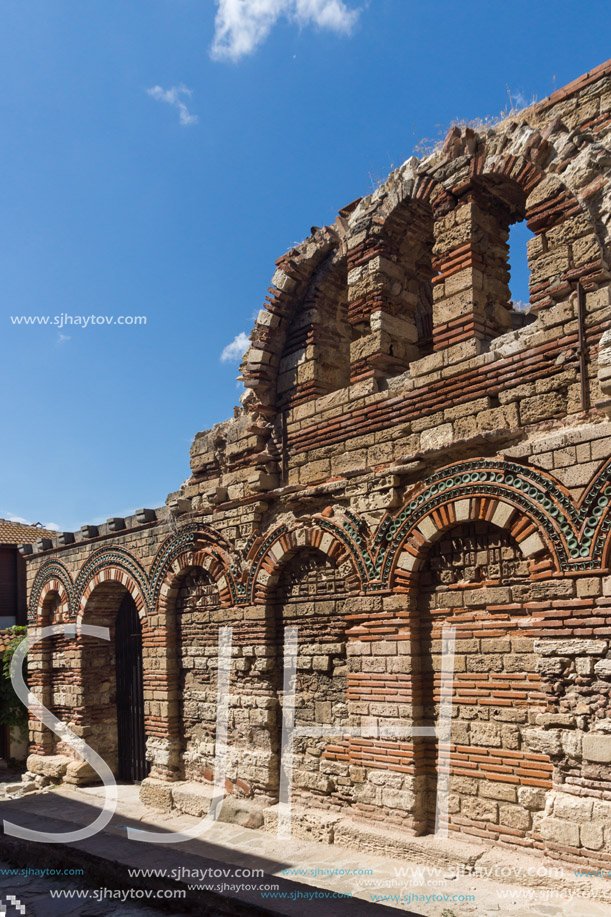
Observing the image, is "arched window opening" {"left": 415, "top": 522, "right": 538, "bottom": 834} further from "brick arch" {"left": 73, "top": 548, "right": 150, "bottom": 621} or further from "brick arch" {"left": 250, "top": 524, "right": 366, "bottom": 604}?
"brick arch" {"left": 73, "top": 548, "right": 150, "bottom": 621}

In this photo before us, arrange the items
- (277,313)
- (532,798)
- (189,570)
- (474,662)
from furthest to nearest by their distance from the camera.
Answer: (189,570) → (277,313) → (474,662) → (532,798)

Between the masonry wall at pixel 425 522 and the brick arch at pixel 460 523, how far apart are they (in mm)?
20

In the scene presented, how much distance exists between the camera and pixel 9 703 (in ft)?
39.4

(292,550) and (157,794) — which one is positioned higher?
(292,550)

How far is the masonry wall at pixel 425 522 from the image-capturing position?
5051mm

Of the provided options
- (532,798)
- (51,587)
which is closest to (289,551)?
(532,798)

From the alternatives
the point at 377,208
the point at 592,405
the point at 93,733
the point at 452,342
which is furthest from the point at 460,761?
the point at 93,733

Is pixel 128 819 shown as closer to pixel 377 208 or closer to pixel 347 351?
pixel 347 351

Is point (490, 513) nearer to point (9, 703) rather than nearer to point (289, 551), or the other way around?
point (289, 551)

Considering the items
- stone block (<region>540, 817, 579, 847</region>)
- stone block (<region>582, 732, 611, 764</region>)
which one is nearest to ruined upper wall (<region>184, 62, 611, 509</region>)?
stone block (<region>582, 732, 611, 764</region>)

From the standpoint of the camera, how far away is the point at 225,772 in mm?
7781

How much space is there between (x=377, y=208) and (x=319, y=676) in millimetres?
4467

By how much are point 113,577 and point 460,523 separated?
19.1ft

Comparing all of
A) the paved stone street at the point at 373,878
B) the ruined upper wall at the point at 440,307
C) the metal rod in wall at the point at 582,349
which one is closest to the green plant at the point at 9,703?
the paved stone street at the point at 373,878
